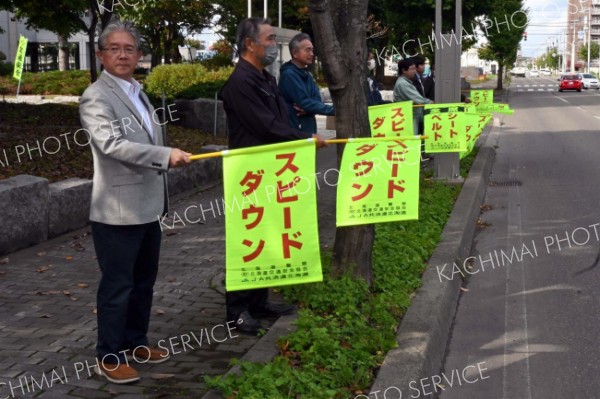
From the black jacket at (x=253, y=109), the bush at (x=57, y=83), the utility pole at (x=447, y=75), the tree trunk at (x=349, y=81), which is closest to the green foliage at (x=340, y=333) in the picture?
the tree trunk at (x=349, y=81)

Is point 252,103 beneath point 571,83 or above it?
beneath

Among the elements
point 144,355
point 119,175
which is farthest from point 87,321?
point 119,175

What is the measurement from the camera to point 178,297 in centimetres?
643

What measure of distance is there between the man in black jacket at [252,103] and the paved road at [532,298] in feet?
4.64

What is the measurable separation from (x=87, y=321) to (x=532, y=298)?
3.58 m

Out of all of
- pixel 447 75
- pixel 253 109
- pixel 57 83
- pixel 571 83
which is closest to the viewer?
pixel 253 109

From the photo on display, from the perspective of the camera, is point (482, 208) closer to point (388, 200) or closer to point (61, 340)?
point (388, 200)

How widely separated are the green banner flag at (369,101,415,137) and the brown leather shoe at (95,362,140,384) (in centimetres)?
566

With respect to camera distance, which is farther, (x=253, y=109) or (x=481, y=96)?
(x=481, y=96)

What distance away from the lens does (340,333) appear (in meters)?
5.18

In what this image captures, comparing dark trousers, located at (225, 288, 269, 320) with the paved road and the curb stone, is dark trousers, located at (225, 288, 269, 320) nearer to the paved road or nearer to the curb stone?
the curb stone

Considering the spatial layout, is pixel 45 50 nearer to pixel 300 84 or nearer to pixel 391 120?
pixel 391 120

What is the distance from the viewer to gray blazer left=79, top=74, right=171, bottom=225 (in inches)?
169

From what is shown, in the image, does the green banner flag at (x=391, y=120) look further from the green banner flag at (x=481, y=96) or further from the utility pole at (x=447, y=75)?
the green banner flag at (x=481, y=96)
